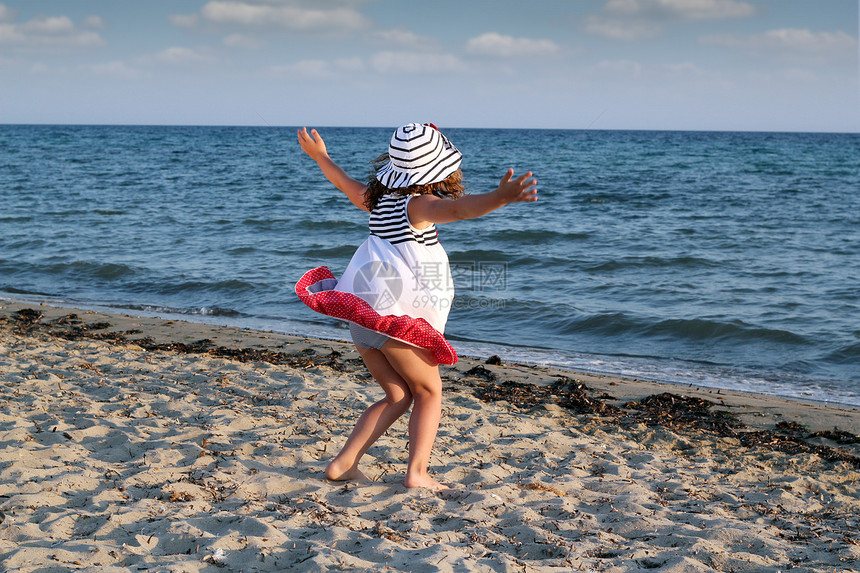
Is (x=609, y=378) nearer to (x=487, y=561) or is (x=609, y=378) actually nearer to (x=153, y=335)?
(x=487, y=561)

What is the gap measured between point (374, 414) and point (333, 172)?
1.18 metres

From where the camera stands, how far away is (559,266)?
11.3 m

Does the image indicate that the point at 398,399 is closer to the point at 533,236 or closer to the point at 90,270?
the point at 90,270

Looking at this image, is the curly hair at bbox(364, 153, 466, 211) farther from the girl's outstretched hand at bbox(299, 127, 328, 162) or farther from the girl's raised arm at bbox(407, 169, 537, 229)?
the girl's outstretched hand at bbox(299, 127, 328, 162)

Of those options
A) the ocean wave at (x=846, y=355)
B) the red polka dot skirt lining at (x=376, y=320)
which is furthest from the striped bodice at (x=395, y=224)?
the ocean wave at (x=846, y=355)

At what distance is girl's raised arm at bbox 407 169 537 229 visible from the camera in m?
2.46

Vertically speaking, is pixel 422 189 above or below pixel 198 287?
above

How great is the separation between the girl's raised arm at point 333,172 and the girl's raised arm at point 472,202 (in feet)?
1.06

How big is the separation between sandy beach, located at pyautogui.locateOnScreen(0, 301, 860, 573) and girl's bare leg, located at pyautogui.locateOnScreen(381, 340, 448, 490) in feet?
0.42

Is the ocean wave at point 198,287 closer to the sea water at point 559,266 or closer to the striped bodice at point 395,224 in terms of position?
the sea water at point 559,266

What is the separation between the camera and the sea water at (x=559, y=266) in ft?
24.0

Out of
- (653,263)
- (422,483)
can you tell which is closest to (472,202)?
(422,483)

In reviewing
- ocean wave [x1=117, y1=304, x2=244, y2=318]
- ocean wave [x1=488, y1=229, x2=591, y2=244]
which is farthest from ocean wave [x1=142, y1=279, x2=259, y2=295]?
ocean wave [x1=488, y1=229, x2=591, y2=244]

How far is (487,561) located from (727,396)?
3.81 meters
